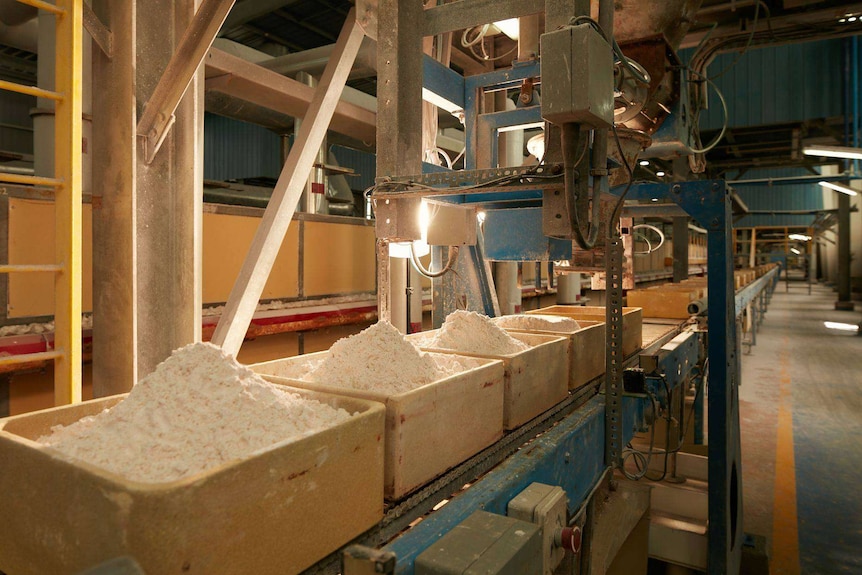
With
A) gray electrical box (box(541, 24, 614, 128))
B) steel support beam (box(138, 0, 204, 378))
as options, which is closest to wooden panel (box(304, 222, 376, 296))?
steel support beam (box(138, 0, 204, 378))

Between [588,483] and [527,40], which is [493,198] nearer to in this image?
[527,40]

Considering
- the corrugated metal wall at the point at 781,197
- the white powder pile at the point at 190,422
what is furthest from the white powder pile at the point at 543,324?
the corrugated metal wall at the point at 781,197

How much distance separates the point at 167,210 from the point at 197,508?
6.54 feet

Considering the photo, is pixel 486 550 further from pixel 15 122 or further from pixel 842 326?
pixel 15 122

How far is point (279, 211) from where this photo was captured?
2574mm

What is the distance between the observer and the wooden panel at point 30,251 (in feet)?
7.88

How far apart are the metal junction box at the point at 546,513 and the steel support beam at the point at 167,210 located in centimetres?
184

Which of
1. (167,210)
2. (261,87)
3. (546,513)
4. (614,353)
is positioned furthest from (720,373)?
(261,87)

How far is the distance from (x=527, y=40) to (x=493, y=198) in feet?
2.33

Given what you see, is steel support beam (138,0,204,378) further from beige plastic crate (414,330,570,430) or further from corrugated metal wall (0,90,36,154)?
corrugated metal wall (0,90,36,154)

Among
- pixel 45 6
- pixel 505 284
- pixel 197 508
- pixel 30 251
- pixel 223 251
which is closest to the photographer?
pixel 197 508

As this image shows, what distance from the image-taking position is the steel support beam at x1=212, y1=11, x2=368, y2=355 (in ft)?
8.11

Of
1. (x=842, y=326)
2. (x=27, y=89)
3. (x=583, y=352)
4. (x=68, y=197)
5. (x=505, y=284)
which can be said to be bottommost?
(x=842, y=326)

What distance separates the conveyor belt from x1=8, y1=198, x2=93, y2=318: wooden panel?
90.5 inches
